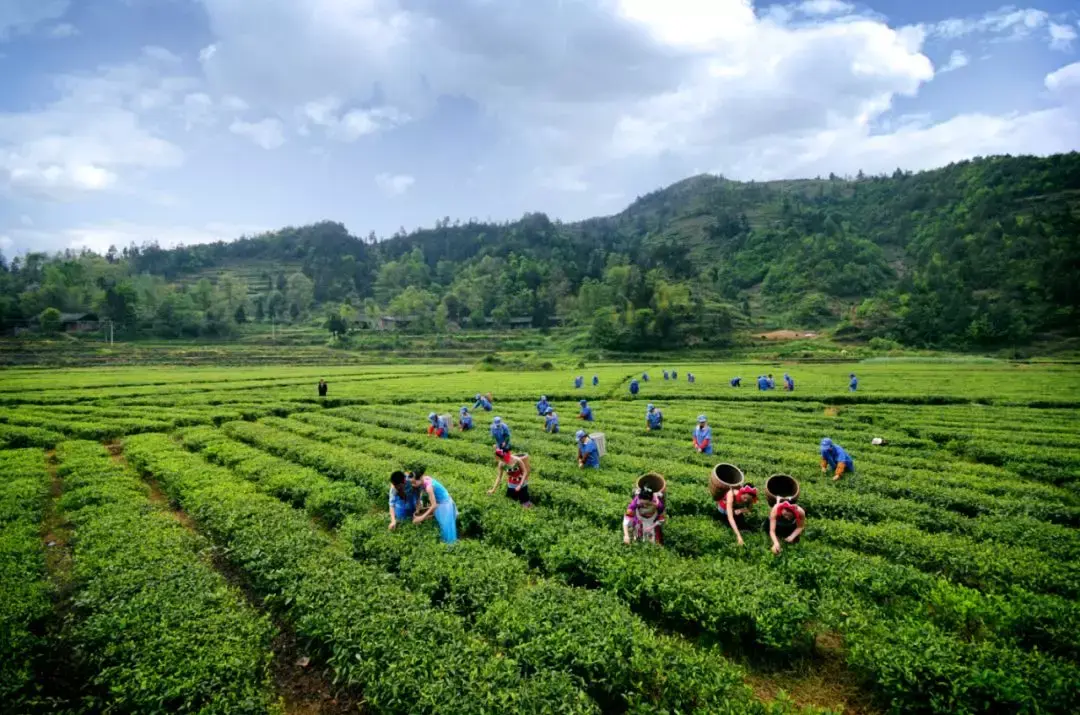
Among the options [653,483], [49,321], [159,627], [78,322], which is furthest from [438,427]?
[78,322]

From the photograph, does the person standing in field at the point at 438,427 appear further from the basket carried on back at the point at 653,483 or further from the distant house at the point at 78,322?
the distant house at the point at 78,322

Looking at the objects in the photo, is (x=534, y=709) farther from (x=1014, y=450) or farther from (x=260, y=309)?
(x=260, y=309)

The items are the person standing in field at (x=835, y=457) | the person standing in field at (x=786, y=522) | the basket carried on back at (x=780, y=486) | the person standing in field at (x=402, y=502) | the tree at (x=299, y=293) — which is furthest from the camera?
the tree at (x=299, y=293)

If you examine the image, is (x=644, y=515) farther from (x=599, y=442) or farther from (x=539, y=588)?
(x=599, y=442)

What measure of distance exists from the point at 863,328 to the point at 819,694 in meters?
100

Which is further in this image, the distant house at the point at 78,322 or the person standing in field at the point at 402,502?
the distant house at the point at 78,322

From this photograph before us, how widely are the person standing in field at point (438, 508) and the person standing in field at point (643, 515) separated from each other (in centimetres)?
372

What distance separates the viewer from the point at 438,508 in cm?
1123

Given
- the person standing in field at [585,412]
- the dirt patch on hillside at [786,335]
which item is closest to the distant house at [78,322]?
the person standing in field at [585,412]

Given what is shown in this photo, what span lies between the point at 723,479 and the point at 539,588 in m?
6.01

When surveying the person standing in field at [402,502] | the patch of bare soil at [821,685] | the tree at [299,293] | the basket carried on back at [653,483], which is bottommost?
the patch of bare soil at [821,685]

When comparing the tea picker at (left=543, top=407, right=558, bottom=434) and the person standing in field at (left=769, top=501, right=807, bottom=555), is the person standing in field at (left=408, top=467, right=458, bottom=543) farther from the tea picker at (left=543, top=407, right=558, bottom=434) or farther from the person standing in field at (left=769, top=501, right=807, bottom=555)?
the tea picker at (left=543, top=407, right=558, bottom=434)

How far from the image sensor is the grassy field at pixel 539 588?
6441 mm

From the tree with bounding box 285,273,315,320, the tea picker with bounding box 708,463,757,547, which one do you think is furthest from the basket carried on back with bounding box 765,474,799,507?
the tree with bounding box 285,273,315,320
